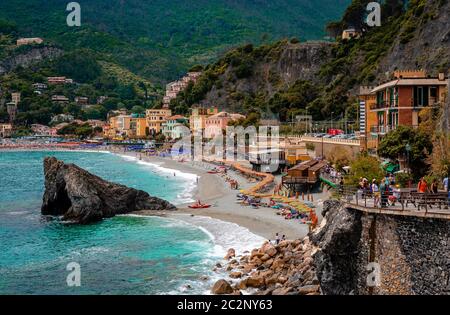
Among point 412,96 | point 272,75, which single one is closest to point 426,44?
point 412,96

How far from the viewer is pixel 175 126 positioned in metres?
123

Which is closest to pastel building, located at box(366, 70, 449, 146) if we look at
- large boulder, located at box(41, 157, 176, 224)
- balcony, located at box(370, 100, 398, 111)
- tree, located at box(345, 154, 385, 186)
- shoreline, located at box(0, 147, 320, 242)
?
balcony, located at box(370, 100, 398, 111)

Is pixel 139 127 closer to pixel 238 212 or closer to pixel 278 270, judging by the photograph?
pixel 238 212

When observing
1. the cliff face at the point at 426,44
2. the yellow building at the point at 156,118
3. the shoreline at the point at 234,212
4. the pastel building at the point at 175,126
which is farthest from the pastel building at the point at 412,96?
the yellow building at the point at 156,118

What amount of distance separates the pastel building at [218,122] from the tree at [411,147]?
6825cm

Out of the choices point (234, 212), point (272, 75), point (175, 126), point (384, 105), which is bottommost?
point (234, 212)

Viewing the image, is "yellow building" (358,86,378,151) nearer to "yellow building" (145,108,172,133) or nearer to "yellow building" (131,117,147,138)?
"yellow building" (145,108,172,133)

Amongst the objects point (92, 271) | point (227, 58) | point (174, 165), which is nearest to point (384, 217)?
point (92, 271)

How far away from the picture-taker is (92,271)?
80.3ft

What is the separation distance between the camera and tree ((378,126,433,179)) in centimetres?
2573

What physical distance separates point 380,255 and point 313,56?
93.8m

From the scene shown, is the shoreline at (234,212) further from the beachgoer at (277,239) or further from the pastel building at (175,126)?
the pastel building at (175,126)

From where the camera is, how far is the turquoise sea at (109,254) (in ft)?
73.5

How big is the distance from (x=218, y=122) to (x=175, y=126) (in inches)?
999
